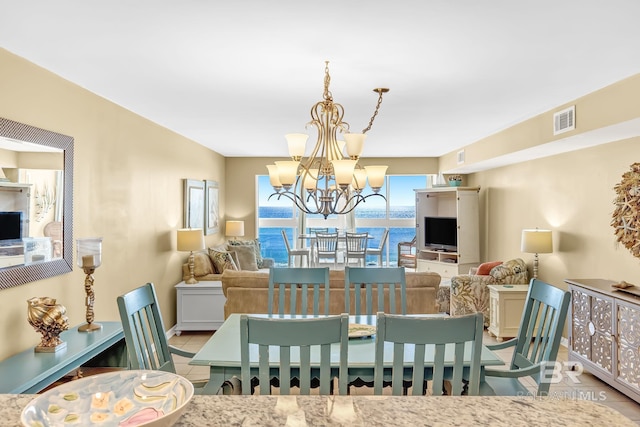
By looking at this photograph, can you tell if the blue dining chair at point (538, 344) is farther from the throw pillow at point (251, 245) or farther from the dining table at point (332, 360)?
the throw pillow at point (251, 245)

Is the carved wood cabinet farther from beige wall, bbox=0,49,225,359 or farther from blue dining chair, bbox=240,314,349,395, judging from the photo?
beige wall, bbox=0,49,225,359

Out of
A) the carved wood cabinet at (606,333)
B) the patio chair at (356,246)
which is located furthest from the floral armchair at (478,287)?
the patio chair at (356,246)

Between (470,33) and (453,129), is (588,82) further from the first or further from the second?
(453,129)

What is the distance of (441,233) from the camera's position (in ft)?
26.1

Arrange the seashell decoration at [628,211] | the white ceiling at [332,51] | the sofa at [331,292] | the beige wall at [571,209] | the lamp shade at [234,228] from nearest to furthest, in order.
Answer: the white ceiling at [332,51] → the seashell decoration at [628,211] → the sofa at [331,292] → the beige wall at [571,209] → the lamp shade at [234,228]

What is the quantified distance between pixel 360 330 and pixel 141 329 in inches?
48.0

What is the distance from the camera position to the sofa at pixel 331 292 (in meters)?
4.13

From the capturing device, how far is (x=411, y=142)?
22.0 feet

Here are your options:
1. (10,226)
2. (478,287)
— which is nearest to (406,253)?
(478,287)

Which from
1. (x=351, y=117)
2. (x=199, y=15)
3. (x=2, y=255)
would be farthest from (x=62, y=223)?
(x=351, y=117)

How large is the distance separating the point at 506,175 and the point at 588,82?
3.52m

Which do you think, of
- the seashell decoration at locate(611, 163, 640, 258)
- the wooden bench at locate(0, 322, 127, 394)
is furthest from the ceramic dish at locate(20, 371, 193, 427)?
the seashell decoration at locate(611, 163, 640, 258)

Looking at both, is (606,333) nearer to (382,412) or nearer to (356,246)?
(382,412)

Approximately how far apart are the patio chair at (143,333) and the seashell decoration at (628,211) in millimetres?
3344
